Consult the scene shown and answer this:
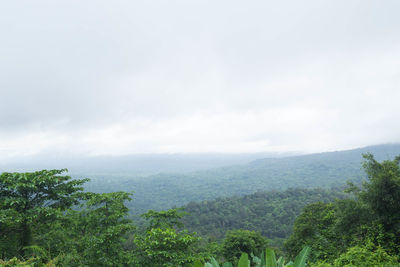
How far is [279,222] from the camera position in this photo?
69.1 m

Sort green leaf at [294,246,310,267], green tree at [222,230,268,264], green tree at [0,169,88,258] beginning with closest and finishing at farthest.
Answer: green leaf at [294,246,310,267]
green tree at [0,169,88,258]
green tree at [222,230,268,264]

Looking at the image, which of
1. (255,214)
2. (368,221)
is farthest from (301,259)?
(255,214)

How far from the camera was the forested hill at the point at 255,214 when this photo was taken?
65875mm

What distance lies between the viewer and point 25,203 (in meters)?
8.52

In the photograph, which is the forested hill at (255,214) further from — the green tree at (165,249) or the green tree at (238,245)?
the green tree at (165,249)

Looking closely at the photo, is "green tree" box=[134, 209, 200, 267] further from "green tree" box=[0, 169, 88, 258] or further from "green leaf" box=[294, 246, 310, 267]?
"green leaf" box=[294, 246, 310, 267]

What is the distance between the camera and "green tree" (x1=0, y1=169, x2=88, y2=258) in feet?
26.7

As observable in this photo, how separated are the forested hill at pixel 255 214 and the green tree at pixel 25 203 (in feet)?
187

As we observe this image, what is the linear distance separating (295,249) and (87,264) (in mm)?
16555

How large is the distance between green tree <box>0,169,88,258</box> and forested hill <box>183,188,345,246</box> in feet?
187

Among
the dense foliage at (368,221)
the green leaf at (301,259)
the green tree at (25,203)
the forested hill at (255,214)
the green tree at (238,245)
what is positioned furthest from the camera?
the forested hill at (255,214)

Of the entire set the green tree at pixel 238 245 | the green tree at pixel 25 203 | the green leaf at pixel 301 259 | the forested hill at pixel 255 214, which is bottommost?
the forested hill at pixel 255 214

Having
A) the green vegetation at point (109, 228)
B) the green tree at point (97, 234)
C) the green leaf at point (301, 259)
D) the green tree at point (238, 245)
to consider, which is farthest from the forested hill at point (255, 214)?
the green leaf at point (301, 259)

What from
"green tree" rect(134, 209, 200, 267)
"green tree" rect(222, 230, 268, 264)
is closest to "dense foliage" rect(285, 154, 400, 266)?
"green tree" rect(222, 230, 268, 264)
